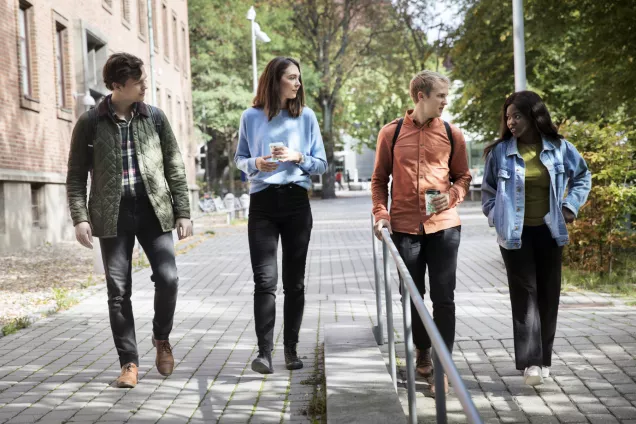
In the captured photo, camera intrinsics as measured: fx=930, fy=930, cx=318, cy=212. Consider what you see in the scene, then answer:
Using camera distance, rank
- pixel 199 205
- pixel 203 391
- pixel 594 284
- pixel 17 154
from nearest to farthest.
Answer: pixel 203 391 < pixel 594 284 < pixel 17 154 < pixel 199 205

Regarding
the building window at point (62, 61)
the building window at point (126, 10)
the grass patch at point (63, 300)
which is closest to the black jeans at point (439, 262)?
the grass patch at point (63, 300)

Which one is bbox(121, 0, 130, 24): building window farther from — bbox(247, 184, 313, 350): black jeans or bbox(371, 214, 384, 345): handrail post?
bbox(247, 184, 313, 350): black jeans

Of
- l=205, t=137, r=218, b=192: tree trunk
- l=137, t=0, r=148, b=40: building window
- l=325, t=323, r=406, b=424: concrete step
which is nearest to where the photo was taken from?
l=325, t=323, r=406, b=424: concrete step

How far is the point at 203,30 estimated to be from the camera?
43406mm

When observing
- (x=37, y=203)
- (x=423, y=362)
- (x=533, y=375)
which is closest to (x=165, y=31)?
(x=37, y=203)

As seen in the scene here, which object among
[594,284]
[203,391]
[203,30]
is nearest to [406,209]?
[203,391]

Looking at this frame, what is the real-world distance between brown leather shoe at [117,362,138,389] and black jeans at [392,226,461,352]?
1.69 metres

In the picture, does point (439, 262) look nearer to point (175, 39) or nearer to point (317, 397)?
point (317, 397)

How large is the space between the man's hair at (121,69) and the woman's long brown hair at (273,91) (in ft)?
2.35

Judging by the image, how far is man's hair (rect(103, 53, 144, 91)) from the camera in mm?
5289

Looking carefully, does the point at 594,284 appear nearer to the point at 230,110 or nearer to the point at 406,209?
the point at 406,209

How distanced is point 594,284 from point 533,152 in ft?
18.3

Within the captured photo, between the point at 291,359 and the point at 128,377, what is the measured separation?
1.01m

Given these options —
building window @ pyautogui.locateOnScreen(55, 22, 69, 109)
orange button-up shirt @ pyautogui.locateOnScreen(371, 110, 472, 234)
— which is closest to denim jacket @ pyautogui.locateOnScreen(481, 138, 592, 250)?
orange button-up shirt @ pyautogui.locateOnScreen(371, 110, 472, 234)
